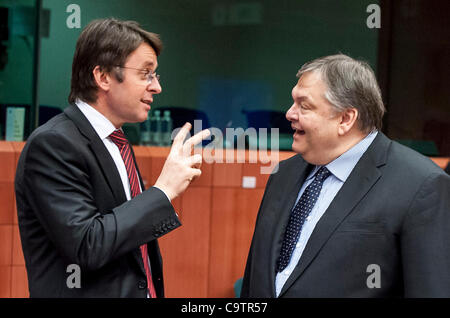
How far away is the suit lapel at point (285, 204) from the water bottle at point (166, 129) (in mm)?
2741

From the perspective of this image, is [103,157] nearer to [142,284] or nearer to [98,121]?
[98,121]

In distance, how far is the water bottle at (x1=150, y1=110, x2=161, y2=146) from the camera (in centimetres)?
475

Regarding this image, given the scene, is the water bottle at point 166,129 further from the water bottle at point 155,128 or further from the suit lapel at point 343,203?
the suit lapel at point 343,203

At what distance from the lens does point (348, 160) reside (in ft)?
6.27

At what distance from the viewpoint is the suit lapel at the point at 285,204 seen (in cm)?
190

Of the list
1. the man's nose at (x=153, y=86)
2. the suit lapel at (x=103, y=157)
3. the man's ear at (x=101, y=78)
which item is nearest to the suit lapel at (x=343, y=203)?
the suit lapel at (x=103, y=157)

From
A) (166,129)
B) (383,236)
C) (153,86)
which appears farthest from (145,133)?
(383,236)

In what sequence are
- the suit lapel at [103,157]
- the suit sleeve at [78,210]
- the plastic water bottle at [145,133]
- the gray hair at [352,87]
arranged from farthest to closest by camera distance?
1. the plastic water bottle at [145,133]
2. the gray hair at [352,87]
3. the suit lapel at [103,157]
4. the suit sleeve at [78,210]

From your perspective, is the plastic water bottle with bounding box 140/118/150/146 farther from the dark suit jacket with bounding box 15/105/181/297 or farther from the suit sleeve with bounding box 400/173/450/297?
the suit sleeve with bounding box 400/173/450/297

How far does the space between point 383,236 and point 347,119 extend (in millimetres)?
394
